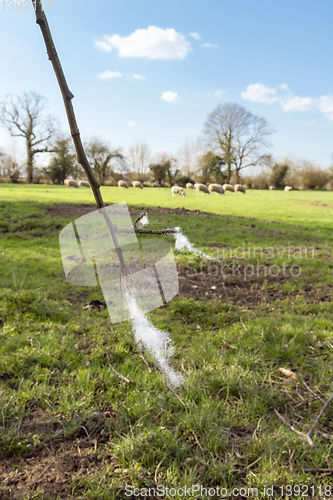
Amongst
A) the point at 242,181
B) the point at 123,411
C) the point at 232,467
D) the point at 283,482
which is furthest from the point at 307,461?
the point at 242,181

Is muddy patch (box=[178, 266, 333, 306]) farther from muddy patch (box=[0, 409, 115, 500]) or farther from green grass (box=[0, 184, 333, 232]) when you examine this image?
green grass (box=[0, 184, 333, 232])

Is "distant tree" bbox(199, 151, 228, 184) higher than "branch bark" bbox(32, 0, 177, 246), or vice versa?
"distant tree" bbox(199, 151, 228, 184)

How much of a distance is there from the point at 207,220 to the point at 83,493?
32.7ft

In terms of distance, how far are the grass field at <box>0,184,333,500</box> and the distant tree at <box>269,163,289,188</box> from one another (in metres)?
50.0

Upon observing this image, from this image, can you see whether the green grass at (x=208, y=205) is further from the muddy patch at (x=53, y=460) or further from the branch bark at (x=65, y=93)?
the branch bark at (x=65, y=93)

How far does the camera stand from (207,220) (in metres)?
11.3

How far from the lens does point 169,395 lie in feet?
8.90

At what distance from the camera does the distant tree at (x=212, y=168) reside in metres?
48.0

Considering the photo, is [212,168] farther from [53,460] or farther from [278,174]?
[53,460]

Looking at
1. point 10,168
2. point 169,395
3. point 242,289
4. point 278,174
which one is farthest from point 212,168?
point 169,395

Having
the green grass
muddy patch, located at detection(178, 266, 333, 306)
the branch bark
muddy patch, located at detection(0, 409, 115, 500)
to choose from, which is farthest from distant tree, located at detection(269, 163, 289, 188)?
the branch bark

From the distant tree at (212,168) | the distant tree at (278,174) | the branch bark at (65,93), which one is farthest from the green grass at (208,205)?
the distant tree at (278,174)

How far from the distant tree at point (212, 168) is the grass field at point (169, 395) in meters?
44.8

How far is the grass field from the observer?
6.75ft
